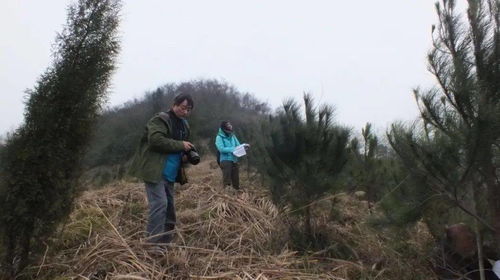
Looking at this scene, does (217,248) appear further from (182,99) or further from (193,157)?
(182,99)

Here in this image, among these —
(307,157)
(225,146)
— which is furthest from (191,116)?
(307,157)

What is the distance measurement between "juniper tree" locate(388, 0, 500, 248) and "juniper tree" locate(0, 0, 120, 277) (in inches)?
121

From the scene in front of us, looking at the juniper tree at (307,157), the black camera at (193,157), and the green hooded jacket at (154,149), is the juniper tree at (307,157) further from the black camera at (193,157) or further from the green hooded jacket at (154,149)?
the green hooded jacket at (154,149)

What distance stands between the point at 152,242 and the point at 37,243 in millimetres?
1110

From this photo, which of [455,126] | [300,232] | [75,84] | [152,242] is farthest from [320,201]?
[75,84]

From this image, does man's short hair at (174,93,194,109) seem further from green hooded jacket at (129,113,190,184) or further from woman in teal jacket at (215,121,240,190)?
woman in teal jacket at (215,121,240,190)

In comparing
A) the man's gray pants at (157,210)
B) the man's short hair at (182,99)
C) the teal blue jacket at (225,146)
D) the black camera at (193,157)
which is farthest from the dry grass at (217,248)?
the man's short hair at (182,99)

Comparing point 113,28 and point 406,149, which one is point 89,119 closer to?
point 113,28

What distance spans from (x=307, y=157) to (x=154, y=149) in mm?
1833

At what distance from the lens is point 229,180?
879 centimetres

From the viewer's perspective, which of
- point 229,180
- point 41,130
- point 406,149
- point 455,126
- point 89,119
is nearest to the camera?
point 455,126

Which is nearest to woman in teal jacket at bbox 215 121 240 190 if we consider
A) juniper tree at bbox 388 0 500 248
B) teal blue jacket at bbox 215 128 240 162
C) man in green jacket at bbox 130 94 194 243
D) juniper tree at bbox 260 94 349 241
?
teal blue jacket at bbox 215 128 240 162

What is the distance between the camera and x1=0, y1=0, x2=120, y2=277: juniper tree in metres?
4.67

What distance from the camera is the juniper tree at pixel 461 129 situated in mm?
3322
